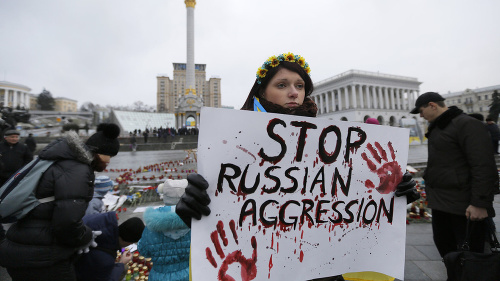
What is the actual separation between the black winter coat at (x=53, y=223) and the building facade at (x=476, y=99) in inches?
3648

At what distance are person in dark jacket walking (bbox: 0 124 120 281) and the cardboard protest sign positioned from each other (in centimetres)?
111

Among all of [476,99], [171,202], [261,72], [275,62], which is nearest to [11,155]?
[171,202]

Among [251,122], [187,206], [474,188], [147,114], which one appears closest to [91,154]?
[187,206]

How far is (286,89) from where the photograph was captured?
1.61 metres

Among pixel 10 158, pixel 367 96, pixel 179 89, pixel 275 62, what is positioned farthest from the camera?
pixel 179 89


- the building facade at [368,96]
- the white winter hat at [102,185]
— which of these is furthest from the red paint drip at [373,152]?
the building facade at [368,96]

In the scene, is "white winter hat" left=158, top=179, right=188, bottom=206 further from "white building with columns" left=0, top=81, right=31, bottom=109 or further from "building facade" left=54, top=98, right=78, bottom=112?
"building facade" left=54, top=98, right=78, bottom=112

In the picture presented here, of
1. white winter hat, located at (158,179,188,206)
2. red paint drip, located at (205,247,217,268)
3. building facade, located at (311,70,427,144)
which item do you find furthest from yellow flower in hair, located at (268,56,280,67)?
building facade, located at (311,70,427,144)

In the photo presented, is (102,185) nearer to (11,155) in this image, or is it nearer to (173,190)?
(173,190)

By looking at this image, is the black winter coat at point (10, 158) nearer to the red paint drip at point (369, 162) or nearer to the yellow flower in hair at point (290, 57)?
the yellow flower in hair at point (290, 57)

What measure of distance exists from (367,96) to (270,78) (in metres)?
63.7

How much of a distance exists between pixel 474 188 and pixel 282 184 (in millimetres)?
1998

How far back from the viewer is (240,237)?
1.17 m

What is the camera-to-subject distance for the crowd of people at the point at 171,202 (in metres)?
1.55
